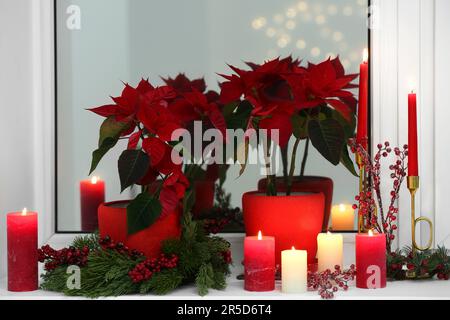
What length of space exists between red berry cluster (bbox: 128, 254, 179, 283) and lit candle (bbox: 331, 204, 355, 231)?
0.41 m

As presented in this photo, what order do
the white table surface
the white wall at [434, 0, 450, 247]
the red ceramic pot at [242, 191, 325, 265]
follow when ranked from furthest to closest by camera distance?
the white wall at [434, 0, 450, 247] < the red ceramic pot at [242, 191, 325, 265] < the white table surface

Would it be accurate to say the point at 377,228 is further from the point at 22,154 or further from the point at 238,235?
the point at 22,154

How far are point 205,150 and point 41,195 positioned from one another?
36cm

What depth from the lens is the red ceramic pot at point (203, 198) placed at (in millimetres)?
1276

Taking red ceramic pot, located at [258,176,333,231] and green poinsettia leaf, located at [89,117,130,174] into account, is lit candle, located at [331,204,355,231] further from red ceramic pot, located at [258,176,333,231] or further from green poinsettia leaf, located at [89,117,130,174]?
green poinsettia leaf, located at [89,117,130,174]

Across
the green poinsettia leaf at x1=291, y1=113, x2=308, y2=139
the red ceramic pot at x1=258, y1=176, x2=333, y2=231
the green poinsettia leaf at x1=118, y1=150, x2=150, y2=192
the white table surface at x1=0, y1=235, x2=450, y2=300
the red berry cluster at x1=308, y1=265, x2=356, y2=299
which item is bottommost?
the white table surface at x1=0, y1=235, x2=450, y2=300

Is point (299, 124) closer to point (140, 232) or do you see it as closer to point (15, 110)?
→ point (140, 232)

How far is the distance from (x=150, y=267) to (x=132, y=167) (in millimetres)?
170

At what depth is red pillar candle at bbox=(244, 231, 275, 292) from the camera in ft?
3.37

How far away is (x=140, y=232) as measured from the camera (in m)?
1.07

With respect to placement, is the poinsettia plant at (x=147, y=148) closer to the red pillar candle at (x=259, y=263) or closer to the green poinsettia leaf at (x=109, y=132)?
the green poinsettia leaf at (x=109, y=132)

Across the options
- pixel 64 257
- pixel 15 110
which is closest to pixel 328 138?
pixel 64 257

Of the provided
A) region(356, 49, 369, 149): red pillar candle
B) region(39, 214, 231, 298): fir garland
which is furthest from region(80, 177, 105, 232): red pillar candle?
region(356, 49, 369, 149): red pillar candle

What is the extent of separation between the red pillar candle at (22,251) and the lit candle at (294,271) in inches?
16.6
